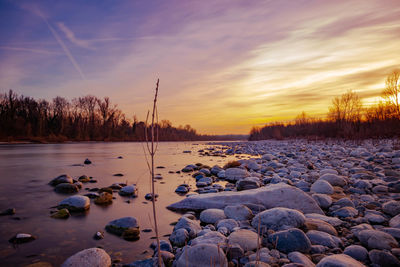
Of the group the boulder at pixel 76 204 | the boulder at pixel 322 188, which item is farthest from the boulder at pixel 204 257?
the boulder at pixel 322 188

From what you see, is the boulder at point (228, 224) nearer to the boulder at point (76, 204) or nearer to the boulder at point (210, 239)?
the boulder at point (210, 239)

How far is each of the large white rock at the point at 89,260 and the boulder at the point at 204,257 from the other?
856mm

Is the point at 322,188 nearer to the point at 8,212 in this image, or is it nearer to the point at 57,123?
the point at 8,212

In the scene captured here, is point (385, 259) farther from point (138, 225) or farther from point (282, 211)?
point (138, 225)

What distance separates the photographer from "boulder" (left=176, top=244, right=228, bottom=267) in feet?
6.64

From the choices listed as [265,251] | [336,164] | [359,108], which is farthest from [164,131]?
[265,251]

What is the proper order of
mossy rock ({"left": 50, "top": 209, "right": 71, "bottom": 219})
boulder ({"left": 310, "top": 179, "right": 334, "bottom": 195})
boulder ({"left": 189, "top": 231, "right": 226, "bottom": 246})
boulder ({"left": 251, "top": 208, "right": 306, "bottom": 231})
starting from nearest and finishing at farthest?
→ 1. boulder ({"left": 189, "top": 231, "right": 226, "bottom": 246})
2. boulder ({"left": 251, "top": 208, "right": 306, "bottom": 231})
3. mossy rock ({"left": 50, "top": 209, "right": 71, "bottom": 219})
4. boulder ({"left": 310, "top": 179, "right": 334, "bottom": 195})

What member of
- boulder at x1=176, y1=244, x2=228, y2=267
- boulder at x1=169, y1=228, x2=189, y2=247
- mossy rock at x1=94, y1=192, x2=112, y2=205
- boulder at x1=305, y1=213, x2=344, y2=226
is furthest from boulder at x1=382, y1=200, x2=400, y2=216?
mossy rock at x1=94, y1=192, x2=112, y2=205

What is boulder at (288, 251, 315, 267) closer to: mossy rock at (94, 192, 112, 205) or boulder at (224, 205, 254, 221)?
boulder at (224, 205, 254, 221)

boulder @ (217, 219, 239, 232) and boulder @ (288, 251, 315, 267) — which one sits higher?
boulder @ (288, 251, 315, 267)

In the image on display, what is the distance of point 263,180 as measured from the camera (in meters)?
6.07

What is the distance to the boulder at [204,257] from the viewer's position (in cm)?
202

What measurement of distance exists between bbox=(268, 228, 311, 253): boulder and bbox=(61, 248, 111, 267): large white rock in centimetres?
193

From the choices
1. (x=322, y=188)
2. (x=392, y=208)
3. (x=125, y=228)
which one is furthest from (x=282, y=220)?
(x=125, y=228)
